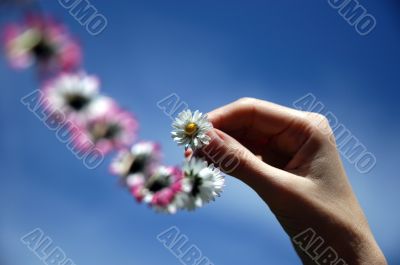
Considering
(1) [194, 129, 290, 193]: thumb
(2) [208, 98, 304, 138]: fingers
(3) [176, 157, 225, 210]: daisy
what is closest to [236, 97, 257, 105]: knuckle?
(2) [208, 98, 304, 138]: fingers

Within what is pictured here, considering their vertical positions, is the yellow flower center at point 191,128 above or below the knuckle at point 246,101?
below

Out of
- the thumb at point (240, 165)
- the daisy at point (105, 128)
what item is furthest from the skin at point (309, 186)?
the daisy at point (105, 128)

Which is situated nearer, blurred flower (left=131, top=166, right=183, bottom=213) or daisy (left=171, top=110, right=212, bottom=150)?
blurred flower (left=131, top=166, right=183, bottom=213)

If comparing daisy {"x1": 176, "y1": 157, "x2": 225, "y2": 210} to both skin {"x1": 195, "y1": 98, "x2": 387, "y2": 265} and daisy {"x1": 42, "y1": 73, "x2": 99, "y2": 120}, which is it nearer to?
skin {"x1": 195, "y1": 98, "x2": 387, "y2": 265}

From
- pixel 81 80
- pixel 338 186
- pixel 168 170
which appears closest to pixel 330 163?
pixel 338 186

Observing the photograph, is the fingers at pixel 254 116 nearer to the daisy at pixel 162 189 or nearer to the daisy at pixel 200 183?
the daisy at pixel 200 183

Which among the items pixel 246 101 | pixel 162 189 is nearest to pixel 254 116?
pixel 246 101

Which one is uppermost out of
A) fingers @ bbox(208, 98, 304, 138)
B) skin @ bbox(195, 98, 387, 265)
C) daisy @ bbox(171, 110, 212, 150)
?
fingers @ bbox(208, 98, 304, 138)

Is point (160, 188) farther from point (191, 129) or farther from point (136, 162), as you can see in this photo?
point (191, 129)
